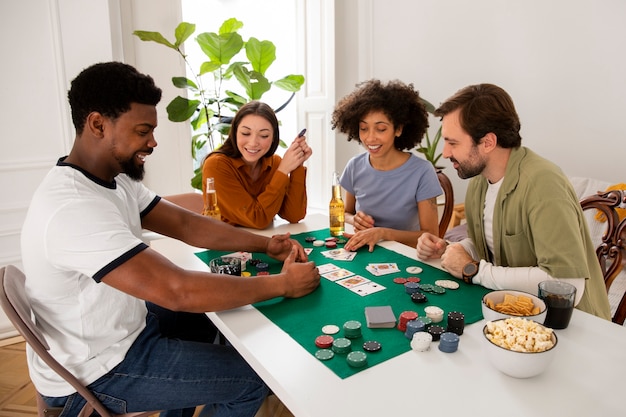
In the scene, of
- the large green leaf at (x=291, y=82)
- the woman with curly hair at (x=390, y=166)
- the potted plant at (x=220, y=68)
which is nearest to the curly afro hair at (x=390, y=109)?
the woman with curly hair at (x=390, y=166)

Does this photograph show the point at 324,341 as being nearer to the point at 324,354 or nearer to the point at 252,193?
the point at 324,354

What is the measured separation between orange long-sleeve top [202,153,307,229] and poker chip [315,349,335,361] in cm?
111

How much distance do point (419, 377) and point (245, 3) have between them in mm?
4985

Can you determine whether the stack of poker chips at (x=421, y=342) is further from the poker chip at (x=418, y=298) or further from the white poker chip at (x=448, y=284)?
the white poker chip at (x=448, y=284)

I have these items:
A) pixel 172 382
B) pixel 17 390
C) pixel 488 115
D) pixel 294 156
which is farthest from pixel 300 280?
pixel 17 390

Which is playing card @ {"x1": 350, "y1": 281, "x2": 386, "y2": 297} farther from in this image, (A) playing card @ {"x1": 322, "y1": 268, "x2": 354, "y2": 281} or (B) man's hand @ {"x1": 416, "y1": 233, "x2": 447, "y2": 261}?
(B) man's hand @ {"x1": 416, "y1": 233, "x2": 447, "y2": 261}

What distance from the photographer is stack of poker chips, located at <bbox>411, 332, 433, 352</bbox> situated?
100 centimetres

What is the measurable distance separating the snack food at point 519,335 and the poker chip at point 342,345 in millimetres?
296

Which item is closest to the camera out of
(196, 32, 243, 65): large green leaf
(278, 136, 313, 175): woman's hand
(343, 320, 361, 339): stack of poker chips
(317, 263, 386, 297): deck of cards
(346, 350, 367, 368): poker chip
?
(346, 350, 367, 368): poker chip

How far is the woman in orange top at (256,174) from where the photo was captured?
81.4 inches

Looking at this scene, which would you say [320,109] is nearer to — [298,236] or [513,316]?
[298,236]

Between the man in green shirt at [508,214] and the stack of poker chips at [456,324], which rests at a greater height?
the man in green shirt at [508,214]

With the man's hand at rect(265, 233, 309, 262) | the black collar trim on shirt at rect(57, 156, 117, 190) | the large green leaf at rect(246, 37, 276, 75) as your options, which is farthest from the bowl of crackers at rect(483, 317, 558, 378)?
the large green leaf at rect(246, 37, 276, 75)

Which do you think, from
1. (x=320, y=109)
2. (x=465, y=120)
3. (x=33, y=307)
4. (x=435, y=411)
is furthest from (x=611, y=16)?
(x=33, y=307)
